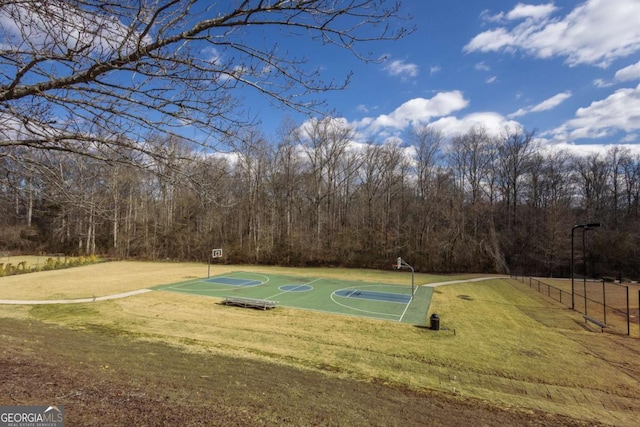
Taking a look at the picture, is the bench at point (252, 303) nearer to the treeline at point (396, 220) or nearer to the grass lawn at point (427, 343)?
the grass lawn at point (427, 343)

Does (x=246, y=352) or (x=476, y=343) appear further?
(x=476, y=343)

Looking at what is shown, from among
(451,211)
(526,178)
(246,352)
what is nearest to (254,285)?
(246,352)

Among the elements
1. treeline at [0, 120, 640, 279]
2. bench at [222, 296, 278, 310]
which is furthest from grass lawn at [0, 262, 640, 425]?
treeline at [0, 120, 640, 279]

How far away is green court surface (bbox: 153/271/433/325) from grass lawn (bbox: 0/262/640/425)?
1.36m

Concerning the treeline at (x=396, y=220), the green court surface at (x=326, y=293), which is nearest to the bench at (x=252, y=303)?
the green court surface at (x=326, y=293)

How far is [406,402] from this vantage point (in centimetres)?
680

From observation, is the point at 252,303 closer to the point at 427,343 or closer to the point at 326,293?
the point at 326,293

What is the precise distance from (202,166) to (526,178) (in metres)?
50.1

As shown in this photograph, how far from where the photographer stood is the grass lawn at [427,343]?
8508 millimetres

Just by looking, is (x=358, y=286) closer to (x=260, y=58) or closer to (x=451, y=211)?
(x=451, y=211)

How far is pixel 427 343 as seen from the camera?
1236cm

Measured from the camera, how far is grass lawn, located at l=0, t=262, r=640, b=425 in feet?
27.9

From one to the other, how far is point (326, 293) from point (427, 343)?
35.0ft

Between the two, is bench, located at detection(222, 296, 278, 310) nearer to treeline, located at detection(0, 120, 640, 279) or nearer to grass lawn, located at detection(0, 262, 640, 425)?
grass lawn, located at detection(0, 262, 640, 425)
